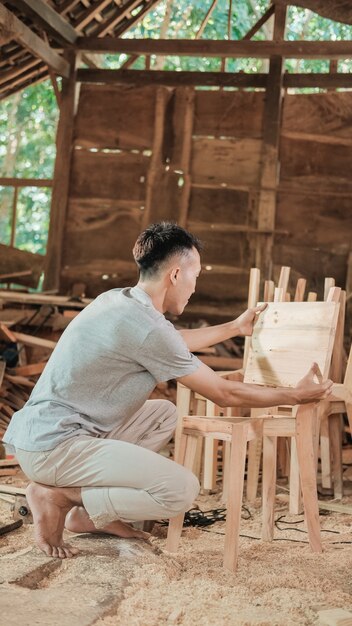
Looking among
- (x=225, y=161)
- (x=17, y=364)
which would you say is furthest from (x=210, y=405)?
(x=225, y=161)

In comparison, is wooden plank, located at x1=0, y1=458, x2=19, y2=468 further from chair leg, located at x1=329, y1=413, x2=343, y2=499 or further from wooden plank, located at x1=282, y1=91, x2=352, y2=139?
wooden plank, located at x1=282, y1=91, x2=352, y2=139

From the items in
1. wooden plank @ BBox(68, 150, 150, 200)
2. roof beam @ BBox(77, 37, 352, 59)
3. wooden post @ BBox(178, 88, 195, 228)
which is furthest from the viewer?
wooden plank @ BBox(68, 150, 150, 200)

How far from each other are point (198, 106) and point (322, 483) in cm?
552

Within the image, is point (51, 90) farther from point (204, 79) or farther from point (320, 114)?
point (320, 114)

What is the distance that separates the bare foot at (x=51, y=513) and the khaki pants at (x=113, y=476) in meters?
0.06

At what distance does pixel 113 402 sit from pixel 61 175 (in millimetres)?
6606

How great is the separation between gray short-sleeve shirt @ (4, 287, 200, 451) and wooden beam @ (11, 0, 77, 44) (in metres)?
5.57

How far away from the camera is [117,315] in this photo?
389 centimetres

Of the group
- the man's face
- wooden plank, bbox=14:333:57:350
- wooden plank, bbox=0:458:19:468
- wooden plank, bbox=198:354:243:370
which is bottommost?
wooden plank, bbox=0:458:19:468

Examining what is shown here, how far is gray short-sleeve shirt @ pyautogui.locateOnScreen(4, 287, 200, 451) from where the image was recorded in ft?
12.5

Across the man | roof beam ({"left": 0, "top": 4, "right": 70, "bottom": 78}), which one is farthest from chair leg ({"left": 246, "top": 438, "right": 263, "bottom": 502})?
roof beam ({"left": 0, "top": 4, "right": 70, "bottom": 78})

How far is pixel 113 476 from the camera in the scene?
378 cm

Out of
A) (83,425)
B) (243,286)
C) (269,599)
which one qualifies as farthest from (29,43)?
(269,599)

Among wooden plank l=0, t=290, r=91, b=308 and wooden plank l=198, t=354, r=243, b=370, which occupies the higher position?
wooden plank l=0, t=290, r=91, b=308
